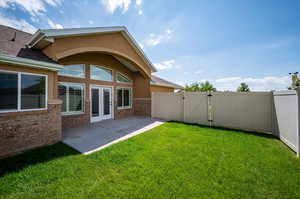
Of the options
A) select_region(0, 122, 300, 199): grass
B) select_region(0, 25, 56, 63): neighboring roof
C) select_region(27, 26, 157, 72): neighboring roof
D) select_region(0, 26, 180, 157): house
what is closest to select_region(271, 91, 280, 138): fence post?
select_region(0, 122, 300, 199): grass

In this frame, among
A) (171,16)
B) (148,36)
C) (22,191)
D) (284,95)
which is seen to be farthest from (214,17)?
(22,191)

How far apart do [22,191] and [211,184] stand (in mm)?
3842

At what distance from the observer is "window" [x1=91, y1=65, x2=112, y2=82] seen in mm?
8289

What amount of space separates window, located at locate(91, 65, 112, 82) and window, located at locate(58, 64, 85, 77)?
2.24 feet

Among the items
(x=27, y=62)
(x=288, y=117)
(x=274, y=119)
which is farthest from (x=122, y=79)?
(x=274, y=119)

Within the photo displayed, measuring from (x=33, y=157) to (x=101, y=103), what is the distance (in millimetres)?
5342

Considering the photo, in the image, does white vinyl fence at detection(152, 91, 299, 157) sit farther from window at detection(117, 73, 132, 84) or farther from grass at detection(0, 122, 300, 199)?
window at detection(117, 73, 132, 84)

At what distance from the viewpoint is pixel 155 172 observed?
9.82 feet

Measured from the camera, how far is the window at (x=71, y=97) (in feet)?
22.5

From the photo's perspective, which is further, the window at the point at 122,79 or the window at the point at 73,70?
the window at the point at 122,79

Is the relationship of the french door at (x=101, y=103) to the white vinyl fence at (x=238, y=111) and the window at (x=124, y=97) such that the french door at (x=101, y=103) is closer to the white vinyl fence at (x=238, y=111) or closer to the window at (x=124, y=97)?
the window at (x=124, y=97)

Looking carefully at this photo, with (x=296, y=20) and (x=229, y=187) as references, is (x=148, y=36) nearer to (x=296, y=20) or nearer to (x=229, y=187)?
(x=296, y=20)

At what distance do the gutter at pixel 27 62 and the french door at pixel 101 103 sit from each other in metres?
3.76

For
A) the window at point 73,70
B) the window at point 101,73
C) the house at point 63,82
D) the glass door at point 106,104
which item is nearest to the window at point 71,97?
the house at point 63,82
